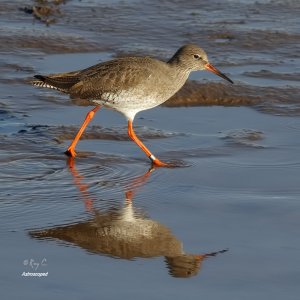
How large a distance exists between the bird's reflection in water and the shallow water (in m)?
0.02

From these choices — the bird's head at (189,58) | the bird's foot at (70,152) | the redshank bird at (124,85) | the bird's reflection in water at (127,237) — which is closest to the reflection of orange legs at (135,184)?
the bird's reflection in water at (127,237)

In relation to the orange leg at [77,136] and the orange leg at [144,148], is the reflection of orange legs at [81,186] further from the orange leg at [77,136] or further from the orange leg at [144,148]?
the orange leg at [144,148]

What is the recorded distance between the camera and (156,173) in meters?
10.0

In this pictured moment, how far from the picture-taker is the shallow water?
24.1ft

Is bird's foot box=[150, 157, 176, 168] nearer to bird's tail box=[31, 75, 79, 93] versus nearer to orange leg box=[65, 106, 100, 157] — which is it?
orange leg box=[65, 106, 100, 157]

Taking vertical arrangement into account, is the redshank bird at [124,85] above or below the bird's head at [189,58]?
below

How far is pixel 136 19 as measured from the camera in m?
16.7

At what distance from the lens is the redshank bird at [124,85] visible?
10633 millimetres

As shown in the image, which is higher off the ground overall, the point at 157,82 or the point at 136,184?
the point at 157,82

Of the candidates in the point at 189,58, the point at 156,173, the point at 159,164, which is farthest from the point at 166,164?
the point at 189,58

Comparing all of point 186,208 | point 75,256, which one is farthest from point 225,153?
point 75,256

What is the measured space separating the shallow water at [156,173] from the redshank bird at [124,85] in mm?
477

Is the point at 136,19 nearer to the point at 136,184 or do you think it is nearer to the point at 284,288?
the point at 136,184

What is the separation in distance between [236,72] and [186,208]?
18.2ft
